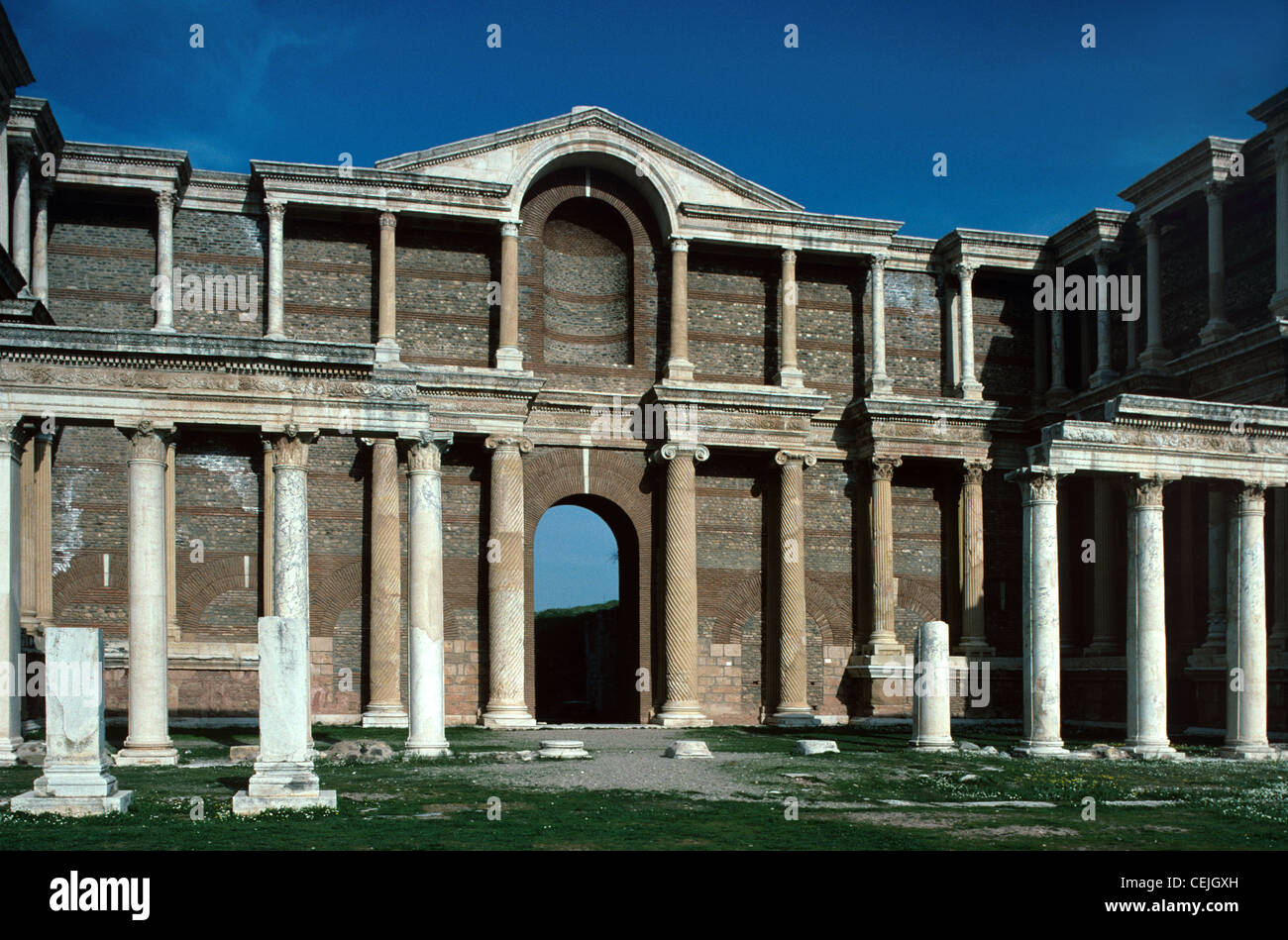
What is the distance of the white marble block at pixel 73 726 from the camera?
46.7ft

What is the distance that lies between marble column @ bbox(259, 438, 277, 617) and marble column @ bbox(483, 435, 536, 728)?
15.5ft

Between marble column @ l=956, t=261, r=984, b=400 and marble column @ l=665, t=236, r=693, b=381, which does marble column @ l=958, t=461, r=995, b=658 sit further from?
marble column @ l=665, t=236, r=693, b=381

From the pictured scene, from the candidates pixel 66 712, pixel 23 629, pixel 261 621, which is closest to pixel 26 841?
pixel 66 712

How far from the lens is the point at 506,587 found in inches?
1131

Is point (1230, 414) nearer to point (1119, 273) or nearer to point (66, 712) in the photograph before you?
point (1119, 273)

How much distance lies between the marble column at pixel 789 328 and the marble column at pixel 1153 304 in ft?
26.1

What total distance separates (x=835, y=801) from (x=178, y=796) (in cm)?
778

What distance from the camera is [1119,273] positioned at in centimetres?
3259

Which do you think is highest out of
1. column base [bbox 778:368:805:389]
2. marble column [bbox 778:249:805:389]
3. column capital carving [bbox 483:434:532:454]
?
marble column [bbox 778:249:805:389]

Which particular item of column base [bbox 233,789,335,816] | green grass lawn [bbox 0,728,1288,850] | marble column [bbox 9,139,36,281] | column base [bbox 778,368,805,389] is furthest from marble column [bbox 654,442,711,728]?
column base [bbox 233,789,335,816]

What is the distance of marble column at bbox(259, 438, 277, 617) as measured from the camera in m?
27.9

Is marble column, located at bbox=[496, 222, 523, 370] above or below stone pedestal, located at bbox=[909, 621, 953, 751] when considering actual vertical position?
above

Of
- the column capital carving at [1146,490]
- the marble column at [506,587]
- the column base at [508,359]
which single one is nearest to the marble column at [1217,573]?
the column capital carving at [1146,490]

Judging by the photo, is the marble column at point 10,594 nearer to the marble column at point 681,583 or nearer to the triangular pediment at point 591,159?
the triangular pediment at point 591,159
